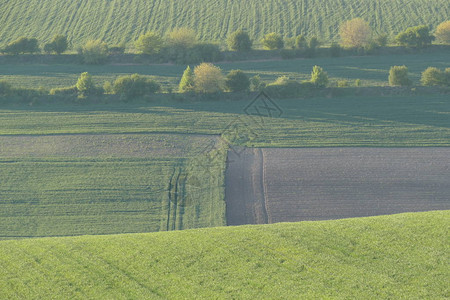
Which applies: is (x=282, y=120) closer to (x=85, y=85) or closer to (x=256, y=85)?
(x=256, y=85)

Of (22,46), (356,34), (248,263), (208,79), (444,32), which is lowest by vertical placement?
(248,263)

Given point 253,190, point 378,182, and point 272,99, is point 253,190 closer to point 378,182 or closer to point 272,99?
point 378,182

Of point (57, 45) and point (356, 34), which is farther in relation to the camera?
point (57, 45)

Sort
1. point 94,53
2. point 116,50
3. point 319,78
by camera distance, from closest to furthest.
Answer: point 319,78
point 94,53
point 116,50

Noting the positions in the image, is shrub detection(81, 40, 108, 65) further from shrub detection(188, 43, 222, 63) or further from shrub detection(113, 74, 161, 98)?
shrub detection(113, 74, 161, 98)

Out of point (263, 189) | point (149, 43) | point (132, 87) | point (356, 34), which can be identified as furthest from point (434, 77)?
point (149, 43)

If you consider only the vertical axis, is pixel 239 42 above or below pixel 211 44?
above
